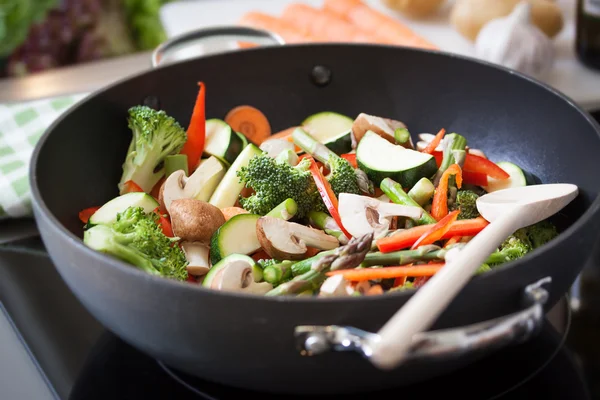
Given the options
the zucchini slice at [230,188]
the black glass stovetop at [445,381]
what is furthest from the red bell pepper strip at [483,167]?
the zucchini slice at [230,188]

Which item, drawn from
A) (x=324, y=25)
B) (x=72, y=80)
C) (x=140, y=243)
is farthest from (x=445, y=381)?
(x=72, y=80)

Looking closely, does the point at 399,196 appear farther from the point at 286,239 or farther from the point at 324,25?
the point at 324,25

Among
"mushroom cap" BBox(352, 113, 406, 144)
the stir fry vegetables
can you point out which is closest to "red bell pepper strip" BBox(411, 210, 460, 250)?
the stir fry vegetables

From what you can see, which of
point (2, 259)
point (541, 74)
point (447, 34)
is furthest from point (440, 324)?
point (447, 34)

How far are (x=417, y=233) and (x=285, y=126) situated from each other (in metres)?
0.65

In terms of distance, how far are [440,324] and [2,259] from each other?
94 centimetres

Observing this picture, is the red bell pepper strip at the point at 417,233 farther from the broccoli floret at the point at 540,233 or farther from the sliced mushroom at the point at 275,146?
the sliced mushroom at the point at 275,146

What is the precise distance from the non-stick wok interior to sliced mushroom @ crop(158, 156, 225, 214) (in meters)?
0.16

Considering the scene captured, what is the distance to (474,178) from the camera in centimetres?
138

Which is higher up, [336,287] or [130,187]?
[336,287]

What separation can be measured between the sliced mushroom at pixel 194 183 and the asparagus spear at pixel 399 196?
34 cm

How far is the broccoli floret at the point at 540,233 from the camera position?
1.23m

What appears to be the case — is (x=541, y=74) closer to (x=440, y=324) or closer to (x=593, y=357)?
(x=593, y=357)

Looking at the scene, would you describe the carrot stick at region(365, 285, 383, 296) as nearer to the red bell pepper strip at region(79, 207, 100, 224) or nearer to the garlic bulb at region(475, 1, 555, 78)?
the red bell pepper strip at region(79, 207, 100, 224)
